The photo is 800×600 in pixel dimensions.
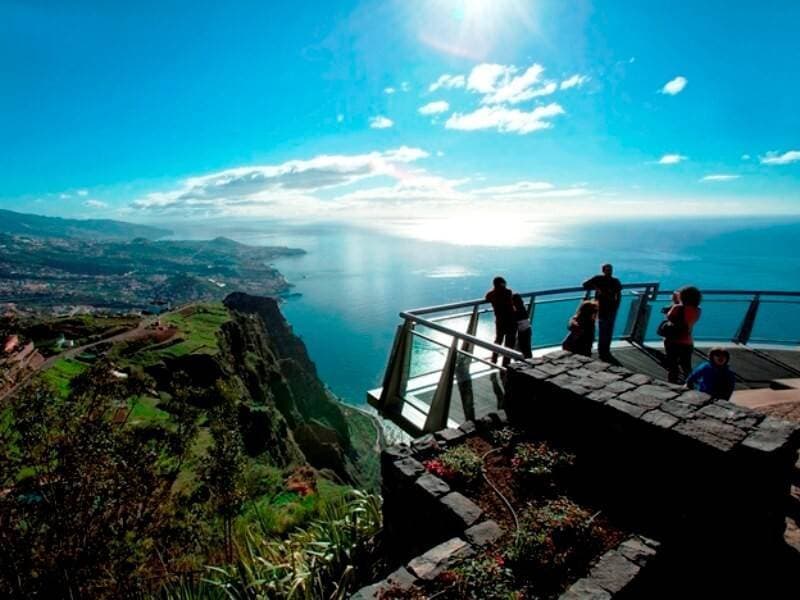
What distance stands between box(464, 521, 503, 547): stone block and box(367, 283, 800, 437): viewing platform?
63.6 inches

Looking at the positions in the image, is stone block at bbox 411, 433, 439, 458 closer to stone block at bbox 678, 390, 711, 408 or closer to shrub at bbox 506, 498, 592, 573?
shrub at bbox 506, 498, 592, 573

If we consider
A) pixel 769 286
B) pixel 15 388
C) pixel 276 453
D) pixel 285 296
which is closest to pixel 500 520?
pixel 15 388

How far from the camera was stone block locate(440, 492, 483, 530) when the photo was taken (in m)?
2.78

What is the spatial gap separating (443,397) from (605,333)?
420 centimetres

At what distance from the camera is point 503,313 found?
241 inches

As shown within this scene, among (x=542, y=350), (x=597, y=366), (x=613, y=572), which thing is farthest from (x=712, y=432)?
(x=542, y=350)

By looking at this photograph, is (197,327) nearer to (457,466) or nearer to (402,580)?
(457,466)

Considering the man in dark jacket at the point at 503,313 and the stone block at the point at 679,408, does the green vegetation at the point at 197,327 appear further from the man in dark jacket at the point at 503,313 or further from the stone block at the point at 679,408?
the stone block at the point at 679,408

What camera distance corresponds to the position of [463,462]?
11.0ft

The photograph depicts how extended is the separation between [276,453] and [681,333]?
33.3m

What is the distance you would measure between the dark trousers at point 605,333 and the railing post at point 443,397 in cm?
380

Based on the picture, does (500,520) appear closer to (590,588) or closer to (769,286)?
(590,588)

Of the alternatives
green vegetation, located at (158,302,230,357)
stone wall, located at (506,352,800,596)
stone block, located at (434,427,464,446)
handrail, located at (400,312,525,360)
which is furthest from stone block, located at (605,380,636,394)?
green vegetation, located at (158,302,230,357)

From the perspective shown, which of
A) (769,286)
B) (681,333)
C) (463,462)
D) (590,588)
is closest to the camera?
(590,588)
